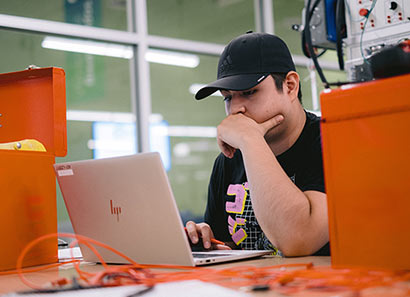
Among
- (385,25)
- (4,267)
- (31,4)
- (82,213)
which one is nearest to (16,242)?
(4,267)

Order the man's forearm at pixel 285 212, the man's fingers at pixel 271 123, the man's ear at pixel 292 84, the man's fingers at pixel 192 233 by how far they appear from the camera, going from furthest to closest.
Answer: the man's ear at pixel 292 84 → the man's fingers at pixel 271 123 → the man's fingers at pixel 192 233 → the man's forearm at pixel 285 212

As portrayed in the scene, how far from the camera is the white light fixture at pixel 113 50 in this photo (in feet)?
11.3

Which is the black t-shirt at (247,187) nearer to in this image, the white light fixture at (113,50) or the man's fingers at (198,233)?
the man's fingers at (198,233)

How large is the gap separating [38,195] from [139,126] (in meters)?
2.46

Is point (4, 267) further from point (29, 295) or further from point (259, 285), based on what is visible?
point (259, 285)

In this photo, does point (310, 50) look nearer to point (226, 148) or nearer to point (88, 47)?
point (226, 148)

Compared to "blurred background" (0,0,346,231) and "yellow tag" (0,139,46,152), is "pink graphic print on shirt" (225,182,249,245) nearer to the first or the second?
"yellow tag" (0,139,46,152)

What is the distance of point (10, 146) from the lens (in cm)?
121

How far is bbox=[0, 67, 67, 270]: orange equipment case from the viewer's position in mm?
1163

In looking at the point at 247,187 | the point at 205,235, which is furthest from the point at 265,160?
the point at 247,187

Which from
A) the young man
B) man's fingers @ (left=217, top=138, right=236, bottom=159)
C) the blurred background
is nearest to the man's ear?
the young man

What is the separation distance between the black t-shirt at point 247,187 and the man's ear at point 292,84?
100 mm

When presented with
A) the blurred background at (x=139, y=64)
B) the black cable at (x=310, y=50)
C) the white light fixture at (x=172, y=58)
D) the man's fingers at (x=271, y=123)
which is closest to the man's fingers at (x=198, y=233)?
the man's fingers at (x=271, y=123)

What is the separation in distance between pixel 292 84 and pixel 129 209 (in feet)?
2.43
